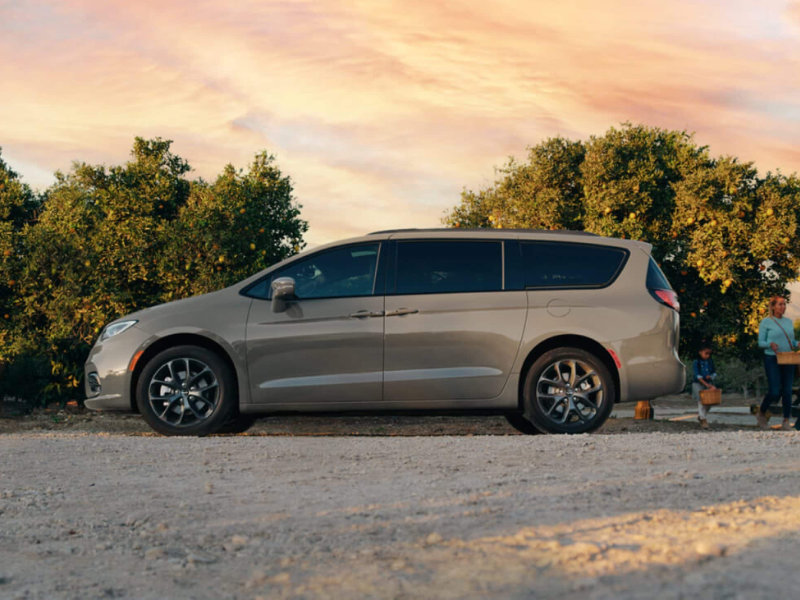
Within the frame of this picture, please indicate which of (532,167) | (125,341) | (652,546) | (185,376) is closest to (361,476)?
(652,546)

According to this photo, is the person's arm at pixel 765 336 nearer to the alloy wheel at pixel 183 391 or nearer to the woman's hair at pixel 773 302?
the woman's hair at pixel 773 302

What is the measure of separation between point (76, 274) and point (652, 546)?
13769mm

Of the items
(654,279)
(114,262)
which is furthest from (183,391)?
(114,262)

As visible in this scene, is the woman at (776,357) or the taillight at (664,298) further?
the woman at (776,357)

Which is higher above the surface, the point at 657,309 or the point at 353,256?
the point at 353,256

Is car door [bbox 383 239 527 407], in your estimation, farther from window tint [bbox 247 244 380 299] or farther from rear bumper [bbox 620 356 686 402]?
rear bumper [bbox 620 356 686 402]

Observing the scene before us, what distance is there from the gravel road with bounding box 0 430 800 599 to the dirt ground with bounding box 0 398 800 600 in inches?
0.5

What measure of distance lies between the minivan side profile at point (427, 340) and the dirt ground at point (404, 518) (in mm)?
815

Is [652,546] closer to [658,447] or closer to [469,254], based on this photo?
[658,447]

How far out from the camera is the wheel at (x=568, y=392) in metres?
8.09

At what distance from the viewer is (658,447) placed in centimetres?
683

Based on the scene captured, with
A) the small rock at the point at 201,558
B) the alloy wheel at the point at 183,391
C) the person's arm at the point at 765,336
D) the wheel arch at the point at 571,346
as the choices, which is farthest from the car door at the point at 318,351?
the person's arm at the point at 765,336

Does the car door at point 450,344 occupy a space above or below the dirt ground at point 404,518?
above

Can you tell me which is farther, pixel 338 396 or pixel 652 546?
pixel 338 396
